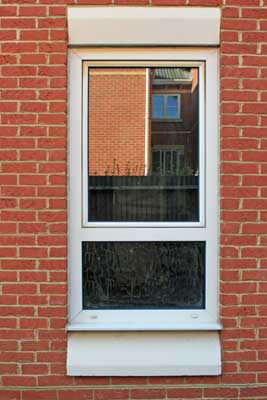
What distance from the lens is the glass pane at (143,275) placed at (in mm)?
2887

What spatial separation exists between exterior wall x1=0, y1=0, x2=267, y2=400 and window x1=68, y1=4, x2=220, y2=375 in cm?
10

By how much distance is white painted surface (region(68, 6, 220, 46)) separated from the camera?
8.99ft

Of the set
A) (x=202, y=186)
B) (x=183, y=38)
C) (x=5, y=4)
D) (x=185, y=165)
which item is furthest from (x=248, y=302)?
(x=5, y=4)

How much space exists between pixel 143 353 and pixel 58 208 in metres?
1.12

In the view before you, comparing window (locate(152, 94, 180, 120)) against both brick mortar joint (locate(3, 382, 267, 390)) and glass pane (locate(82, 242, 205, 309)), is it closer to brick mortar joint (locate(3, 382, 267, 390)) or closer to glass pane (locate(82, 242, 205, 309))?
glass pane (locate(82, 242, 205, 309))

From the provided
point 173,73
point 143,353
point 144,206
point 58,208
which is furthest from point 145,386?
point 173,73

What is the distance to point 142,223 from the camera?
113 inches

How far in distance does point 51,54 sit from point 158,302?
1822 mm

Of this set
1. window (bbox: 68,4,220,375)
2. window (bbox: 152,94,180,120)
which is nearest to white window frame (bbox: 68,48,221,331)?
window (bbox: 68,4,220,375)

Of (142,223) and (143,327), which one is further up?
(142,223)

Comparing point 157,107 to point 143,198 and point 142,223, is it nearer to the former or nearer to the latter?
point 143,198

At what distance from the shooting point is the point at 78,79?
2.84 meters

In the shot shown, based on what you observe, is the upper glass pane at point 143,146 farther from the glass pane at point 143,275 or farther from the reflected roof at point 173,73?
the glass pane at point 143,275

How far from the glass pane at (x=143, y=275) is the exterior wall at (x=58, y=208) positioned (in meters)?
0.19
